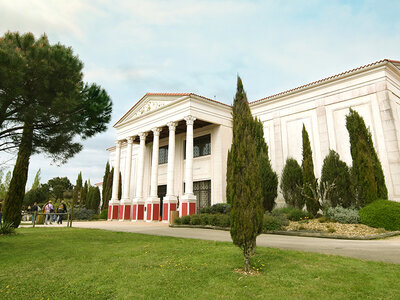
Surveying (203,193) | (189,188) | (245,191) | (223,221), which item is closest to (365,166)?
(223,221)

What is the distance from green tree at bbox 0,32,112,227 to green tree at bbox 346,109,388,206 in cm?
1214

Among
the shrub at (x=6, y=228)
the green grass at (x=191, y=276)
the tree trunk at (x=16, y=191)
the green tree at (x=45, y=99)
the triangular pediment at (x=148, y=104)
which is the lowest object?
the green grass at (x=191, y=276)

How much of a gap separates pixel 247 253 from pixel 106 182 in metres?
29.7

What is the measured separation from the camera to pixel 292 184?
17844 mm

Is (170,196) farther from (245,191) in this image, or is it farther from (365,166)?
(245,191)

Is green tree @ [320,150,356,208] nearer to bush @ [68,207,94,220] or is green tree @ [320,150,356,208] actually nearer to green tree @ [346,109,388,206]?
green tree @ [346,109,388,206]

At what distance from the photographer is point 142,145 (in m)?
24.9

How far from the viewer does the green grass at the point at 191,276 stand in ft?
13.4

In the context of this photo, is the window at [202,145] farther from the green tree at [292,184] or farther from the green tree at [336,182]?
the green tree at [336,182]

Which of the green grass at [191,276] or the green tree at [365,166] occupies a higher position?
the green tree at [365,166]

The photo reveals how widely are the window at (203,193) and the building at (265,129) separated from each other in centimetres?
6

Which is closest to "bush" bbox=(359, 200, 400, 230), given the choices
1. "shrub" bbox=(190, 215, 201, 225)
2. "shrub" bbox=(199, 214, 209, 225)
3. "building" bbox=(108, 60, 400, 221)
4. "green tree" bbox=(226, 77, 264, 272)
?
"building" bbox=(108, 60, 400, 221)

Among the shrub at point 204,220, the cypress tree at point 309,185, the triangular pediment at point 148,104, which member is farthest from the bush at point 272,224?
the triangular pediment at point 148,104

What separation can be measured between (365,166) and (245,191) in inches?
418
